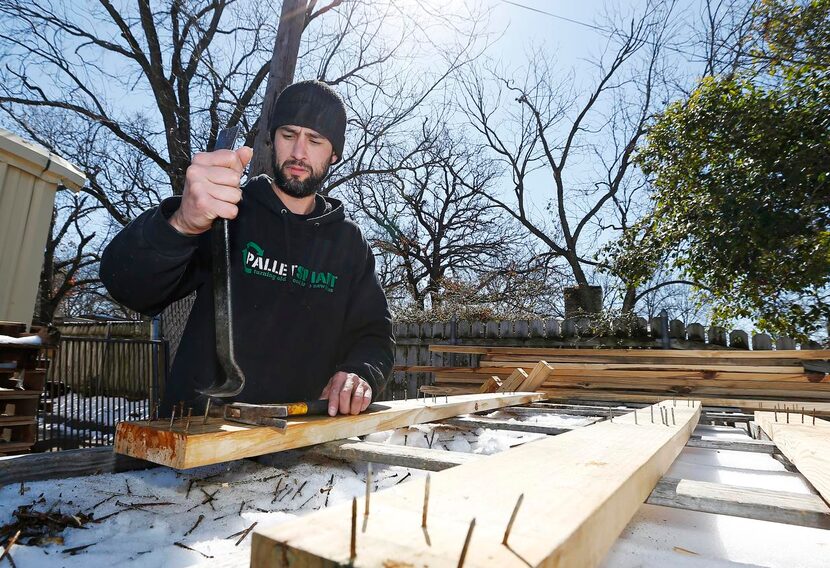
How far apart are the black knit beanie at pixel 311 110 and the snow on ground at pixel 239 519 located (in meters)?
1.59

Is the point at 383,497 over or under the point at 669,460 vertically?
over

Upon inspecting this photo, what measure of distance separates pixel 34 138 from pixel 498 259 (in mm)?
13803

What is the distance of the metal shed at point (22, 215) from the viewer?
16.0 ft

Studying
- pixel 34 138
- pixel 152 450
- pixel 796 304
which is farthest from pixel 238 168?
pixel 34 138

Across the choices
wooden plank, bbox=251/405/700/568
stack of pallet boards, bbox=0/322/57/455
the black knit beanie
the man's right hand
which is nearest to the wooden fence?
stack of pallet boards, bbox=0/322/57/455

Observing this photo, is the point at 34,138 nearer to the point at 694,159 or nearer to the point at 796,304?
the point at 694,159

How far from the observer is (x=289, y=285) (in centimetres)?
232

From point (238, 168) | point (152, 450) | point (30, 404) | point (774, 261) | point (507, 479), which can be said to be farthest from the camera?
point (774, 261)

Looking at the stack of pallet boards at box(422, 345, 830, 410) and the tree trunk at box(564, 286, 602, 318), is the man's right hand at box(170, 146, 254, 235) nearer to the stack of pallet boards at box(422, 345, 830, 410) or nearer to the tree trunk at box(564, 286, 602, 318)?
the stack of pallet boards at box(422, 345, 830, 410)

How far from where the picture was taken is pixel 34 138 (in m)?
11.6

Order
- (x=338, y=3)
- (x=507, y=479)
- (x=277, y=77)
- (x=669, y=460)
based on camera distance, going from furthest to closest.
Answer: (x=338, y=3)
(x=277, y=77)
(x=669, y=460)
(x=507, y=479)

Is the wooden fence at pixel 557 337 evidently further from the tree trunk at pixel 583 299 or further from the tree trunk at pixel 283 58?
the tree trunk at pixel 283 58

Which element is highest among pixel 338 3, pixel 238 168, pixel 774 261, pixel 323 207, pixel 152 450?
pixel 338 3

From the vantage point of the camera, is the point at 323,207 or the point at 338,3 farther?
the point at 338,3
